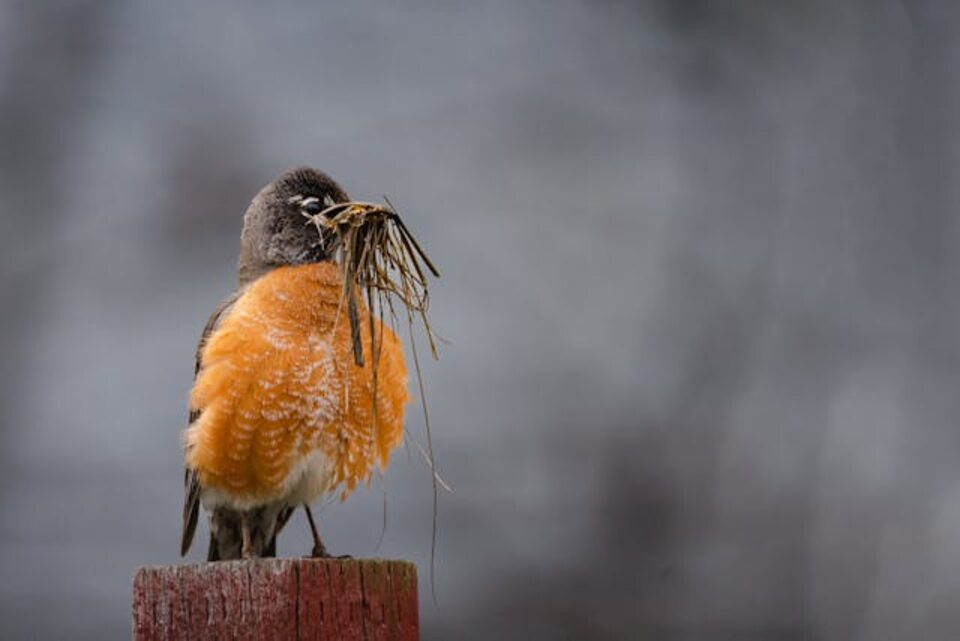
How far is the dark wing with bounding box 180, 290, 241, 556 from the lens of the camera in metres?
3.50

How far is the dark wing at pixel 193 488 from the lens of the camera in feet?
11.5

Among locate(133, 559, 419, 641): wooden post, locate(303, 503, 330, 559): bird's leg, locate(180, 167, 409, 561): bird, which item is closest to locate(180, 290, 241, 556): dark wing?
locate(180, 167, 409, 561): bird

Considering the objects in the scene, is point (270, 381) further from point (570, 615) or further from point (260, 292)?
point (570, 615)

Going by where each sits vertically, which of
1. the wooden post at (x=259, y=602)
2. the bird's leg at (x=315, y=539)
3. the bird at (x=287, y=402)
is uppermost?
the bird at (x=287, y=402)

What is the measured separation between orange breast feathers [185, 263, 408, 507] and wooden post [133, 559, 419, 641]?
1297 millimetres

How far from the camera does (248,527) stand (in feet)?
12.3

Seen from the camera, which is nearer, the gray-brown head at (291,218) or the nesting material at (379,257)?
the nesting material at (379,257)

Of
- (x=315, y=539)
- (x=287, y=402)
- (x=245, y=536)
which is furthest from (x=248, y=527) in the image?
(x=287, y=402)

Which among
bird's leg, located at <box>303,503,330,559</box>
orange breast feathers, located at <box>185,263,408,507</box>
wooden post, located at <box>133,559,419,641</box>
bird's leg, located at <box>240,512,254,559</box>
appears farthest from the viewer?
bird's leg, located at <box>240,512,254,559</box>

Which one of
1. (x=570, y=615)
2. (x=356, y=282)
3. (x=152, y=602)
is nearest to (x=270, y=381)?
(x=356, y=282)

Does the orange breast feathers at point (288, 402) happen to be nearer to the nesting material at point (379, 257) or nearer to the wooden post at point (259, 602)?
the nesting material at point (379, 257)

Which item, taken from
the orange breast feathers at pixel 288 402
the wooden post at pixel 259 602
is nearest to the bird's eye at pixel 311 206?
the orange breast feathers at pixel 288 402

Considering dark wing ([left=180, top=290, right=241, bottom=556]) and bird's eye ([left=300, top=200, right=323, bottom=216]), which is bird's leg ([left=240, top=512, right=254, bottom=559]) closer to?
dark wing ([left=180, top=290, right=241, bottom=556])

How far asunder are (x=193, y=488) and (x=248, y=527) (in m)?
0.29
